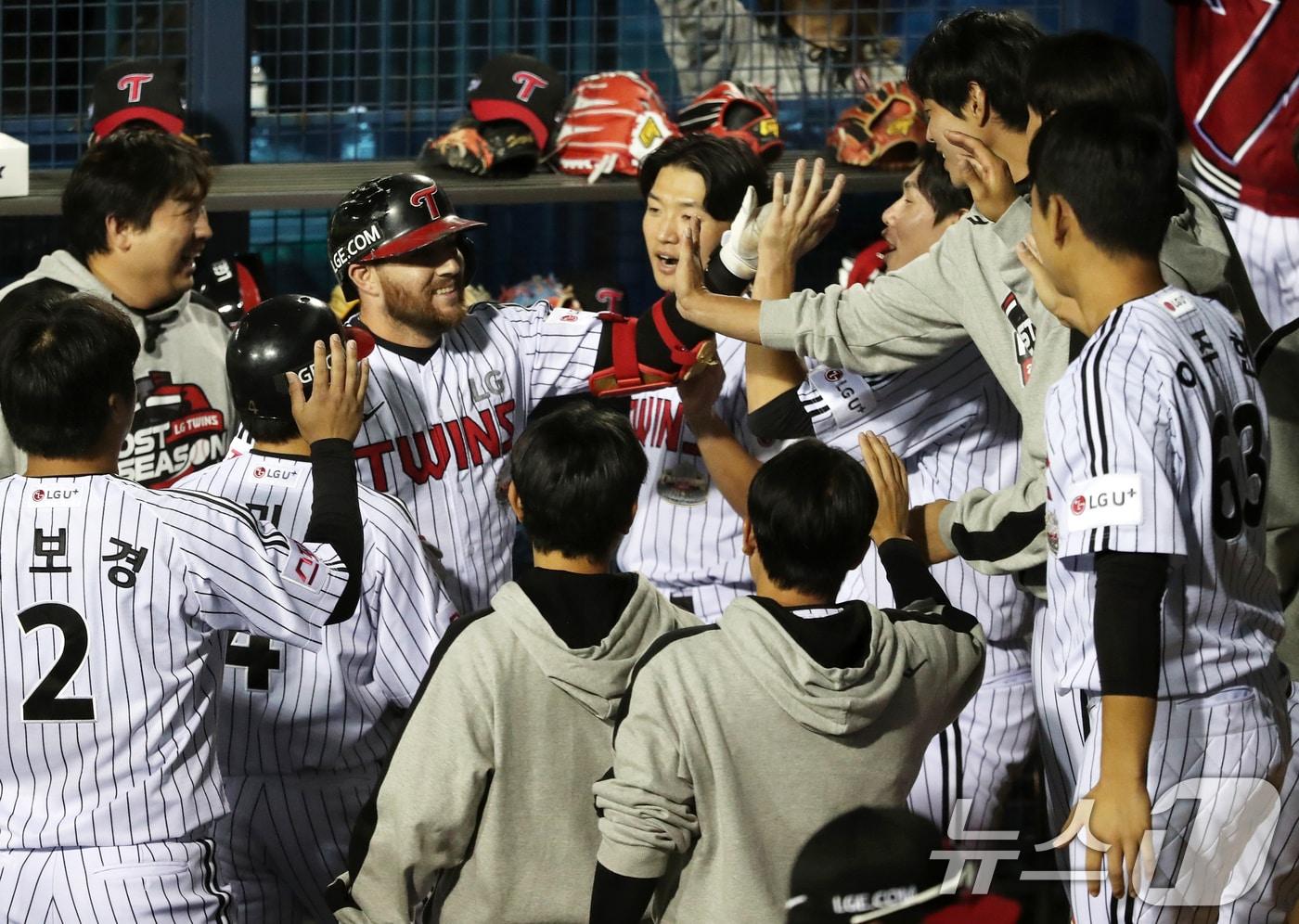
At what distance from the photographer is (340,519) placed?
8.14 feet

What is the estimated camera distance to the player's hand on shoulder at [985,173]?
9.13 feet

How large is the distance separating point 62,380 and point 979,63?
1608 mm

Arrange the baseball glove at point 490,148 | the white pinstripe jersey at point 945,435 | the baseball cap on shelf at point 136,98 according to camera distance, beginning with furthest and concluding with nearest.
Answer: the baseball cap on shelf at point 136,98 → the baseball glove at point 490,148 → the white pinstripe jersey at point 945,435

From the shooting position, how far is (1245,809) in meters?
2.21

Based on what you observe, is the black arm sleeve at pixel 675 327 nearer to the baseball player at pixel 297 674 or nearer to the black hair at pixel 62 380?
the baseball player at pixel 297 674

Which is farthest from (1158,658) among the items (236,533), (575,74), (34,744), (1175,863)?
(575,74)

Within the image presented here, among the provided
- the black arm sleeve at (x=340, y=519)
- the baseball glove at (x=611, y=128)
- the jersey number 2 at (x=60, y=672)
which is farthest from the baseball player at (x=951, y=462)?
the baseball glove at (x=611, y=128)

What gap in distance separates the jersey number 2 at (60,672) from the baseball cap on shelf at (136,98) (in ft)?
8.88

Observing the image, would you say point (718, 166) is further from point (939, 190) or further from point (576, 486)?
point (576, 486)

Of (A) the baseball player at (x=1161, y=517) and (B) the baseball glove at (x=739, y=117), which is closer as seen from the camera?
(A) the baseball player at (x=1161, y=517)

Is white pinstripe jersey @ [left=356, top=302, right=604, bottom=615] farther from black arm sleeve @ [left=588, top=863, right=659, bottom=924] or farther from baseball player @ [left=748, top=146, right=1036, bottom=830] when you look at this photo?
black arm sleeve @ [left=588, top=863, right=659, bottom=924]

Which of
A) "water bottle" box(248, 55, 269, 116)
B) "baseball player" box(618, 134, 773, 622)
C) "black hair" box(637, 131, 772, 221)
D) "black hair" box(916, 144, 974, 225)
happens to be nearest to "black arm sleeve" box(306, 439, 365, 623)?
"baseball player" box(618, 134, 773, 622)

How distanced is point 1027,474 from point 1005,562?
0.15 metres

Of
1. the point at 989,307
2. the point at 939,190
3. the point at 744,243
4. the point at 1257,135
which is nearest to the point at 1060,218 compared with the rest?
the point at 989,307
